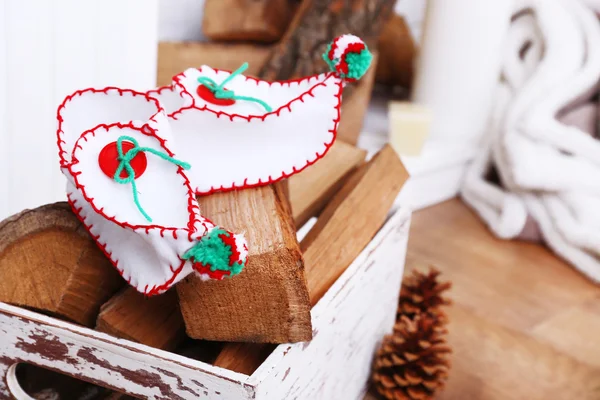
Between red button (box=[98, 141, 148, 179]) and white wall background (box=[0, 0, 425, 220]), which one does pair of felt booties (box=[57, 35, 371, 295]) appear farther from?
white wall background (box=[0, 0, 425, 220])

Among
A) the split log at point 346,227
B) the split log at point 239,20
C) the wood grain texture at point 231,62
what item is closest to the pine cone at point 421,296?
the split log at point 346,227

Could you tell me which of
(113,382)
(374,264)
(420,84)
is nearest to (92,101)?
(113,382)

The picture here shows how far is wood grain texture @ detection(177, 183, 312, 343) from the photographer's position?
0.46m

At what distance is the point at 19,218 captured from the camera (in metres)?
0.48

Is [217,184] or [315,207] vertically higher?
[217,184]

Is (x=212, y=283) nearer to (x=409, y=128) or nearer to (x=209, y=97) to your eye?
(x=209, y=97)

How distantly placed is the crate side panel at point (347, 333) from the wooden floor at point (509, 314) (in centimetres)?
15

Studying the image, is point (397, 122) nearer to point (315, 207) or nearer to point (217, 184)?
point (315, 207)

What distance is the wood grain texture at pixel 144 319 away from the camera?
490 mm

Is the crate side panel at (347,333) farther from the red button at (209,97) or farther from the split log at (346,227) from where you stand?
the red button at (209,97)

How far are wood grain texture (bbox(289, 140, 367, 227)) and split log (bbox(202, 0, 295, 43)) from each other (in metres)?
0.44

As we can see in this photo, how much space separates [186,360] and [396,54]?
118 centimetres

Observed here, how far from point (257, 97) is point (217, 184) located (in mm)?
102

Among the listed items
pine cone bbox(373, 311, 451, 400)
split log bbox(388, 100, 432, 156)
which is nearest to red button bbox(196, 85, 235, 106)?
pine cone bbox(373, 311, 451, 400)
